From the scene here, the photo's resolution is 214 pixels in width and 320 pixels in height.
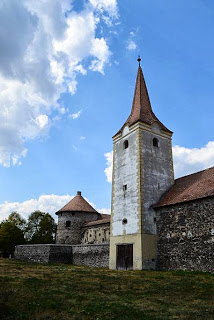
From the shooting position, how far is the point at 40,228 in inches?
1940

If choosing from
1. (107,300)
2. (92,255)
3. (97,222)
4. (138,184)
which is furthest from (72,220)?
(107,300)

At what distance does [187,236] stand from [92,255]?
10635 millimetres

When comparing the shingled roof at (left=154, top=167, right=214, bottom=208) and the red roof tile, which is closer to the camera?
the shingled roof at (left=154, top=167, right=214, bottom=208)

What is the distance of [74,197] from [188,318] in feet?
115

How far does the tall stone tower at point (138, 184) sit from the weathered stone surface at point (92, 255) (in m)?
2.06

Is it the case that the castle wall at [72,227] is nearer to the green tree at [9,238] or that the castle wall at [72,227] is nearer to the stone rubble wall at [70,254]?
the stone rubble wall at [70,254]

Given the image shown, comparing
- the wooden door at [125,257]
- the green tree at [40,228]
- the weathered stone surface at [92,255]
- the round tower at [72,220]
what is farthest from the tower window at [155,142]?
the green tree at [40,228]

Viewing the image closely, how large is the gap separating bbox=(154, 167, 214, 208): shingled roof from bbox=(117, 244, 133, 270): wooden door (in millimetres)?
3695

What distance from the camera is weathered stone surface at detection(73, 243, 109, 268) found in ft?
73.6

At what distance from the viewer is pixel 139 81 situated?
1071 inches

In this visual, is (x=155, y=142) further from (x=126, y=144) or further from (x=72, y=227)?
(x=72, y=227)

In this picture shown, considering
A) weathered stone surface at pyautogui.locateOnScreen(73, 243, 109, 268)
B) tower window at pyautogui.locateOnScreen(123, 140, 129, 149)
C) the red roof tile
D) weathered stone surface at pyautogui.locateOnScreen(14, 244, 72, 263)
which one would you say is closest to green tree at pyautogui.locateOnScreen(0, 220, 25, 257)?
the red roof tile

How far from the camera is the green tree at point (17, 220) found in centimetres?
5247

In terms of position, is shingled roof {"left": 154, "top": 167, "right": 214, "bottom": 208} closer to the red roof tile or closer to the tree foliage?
the red roof tile
